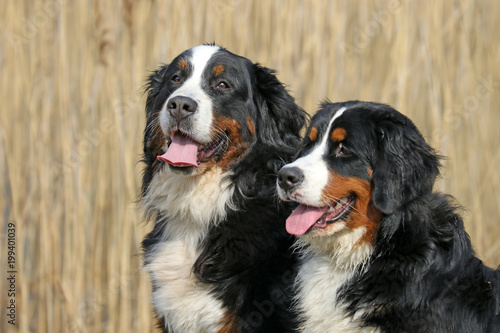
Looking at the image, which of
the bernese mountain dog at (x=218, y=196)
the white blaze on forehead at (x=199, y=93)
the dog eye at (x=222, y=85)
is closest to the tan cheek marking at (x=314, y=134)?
the bernese mountain dog at (x=218, y=196)

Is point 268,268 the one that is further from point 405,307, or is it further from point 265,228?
point 405,307

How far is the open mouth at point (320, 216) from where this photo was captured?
292 centimetres

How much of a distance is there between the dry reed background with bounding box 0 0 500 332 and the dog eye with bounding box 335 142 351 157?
202 centimetres

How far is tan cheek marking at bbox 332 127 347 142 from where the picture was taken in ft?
9.95

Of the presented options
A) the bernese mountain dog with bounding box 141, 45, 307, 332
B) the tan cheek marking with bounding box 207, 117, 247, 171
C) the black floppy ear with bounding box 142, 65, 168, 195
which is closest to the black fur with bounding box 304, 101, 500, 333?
the bernese mountain dog with bounding box 141, 45, 307, 332

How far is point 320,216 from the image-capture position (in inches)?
116

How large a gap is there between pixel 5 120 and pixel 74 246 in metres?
1.05

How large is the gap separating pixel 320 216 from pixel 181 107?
982 mm

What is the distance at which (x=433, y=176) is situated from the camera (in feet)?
9.79

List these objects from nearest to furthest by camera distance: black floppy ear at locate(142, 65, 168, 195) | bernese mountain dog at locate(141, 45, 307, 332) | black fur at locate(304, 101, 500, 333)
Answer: black fur at locate(304, 101, 500, 333) < bernese mountain dog at locate(141, 45, 307, 332) < black floppy ear at locate(142, 65, 168, 195)

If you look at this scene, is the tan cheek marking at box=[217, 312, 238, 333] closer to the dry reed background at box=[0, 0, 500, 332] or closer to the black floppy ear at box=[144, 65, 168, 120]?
the black floppy ear at box=[144, 65, 168, 120]

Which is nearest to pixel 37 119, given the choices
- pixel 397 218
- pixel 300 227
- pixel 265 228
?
pixel 265 228

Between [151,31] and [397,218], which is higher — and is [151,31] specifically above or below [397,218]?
above

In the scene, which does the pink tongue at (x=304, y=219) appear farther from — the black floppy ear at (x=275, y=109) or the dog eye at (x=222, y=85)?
the dog eye at (x=222, y=85)
